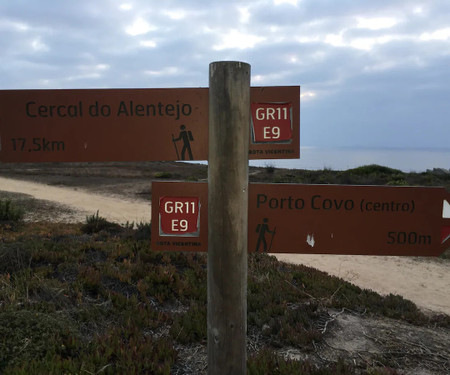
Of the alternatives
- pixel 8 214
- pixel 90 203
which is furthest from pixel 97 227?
pixel 90 203

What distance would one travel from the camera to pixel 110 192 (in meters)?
18.2

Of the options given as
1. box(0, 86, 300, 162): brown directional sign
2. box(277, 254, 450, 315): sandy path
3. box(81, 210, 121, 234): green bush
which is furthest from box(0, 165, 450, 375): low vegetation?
box(277, 254, 450, 315): sandy path

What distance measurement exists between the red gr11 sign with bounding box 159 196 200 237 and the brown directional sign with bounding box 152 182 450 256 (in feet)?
1.06

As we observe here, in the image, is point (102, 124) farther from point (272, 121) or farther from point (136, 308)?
point (136, 308)

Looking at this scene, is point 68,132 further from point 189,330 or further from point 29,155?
point 189,330

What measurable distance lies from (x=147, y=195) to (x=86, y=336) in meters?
14.3

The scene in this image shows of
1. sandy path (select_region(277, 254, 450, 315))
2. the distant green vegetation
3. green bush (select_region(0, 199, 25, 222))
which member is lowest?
sandy path (select_region(277, 254, 450, 315))

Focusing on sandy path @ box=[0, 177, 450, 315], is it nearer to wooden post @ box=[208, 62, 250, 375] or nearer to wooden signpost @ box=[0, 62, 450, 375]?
wooden signpost @ box=[0, 62, 450, 375]

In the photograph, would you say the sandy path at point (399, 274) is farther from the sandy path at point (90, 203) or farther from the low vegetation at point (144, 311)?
the sandy path at point (90, 203)

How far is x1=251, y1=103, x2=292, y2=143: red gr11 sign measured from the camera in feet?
6.61

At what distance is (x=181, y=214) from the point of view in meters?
2.08


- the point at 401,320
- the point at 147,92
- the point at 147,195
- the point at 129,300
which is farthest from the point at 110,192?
the point at 147,92

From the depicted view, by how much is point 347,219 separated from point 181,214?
986mm

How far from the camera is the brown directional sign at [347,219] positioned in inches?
84.9
